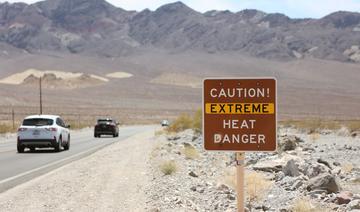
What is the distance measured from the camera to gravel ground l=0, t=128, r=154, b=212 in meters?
12.5

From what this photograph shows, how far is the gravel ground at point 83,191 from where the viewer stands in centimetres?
1254

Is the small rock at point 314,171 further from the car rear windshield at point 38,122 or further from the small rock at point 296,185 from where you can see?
the car rear windshield at point 38,122

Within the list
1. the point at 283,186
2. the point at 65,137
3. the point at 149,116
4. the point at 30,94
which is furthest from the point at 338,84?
the point at 283,186

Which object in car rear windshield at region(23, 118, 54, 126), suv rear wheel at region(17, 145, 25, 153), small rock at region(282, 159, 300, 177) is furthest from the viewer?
car rear windshield at region(23, 118, 54, 126)

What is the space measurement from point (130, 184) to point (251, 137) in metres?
8.82

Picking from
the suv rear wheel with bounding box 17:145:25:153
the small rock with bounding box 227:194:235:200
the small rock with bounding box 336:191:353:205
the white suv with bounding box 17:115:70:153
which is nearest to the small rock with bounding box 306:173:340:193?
the small rock with bounding box 336:191:353:205

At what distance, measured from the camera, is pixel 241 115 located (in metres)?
7.83

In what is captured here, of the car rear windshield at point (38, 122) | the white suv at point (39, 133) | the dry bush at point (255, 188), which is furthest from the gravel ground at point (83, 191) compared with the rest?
the car rear windshield at point (38, 122)

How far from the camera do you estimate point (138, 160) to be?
992 inches

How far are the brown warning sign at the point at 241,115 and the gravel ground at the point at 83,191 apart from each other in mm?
4655

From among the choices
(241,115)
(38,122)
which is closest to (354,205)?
(241,115)

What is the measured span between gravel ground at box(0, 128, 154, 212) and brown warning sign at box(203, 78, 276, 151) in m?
4.66

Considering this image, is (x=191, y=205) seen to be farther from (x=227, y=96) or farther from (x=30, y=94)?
(x=30, y=94)

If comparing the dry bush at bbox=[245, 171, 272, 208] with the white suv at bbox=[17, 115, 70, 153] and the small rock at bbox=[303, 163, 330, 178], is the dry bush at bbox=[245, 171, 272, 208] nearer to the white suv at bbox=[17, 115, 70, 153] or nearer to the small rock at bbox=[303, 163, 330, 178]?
the small rock at bbox=[303, 163, 330, 178]
